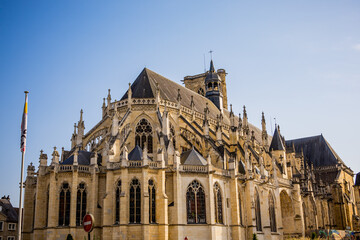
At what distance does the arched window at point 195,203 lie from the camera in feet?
100

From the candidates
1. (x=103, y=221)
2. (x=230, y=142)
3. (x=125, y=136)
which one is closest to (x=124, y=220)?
A: (x=103, y=221)

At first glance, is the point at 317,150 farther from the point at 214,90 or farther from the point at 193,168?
the point at 193,168

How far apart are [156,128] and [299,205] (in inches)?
761

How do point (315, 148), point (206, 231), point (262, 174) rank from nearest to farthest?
point (206, 231)
point (262, 174)
point (315, 148)

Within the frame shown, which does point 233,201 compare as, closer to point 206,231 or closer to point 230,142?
point 206,231

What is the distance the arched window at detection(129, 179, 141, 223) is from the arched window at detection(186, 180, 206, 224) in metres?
3.87

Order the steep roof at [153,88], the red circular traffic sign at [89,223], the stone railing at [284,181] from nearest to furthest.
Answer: the red circular traffic sign at [89,223] → the steep roof at [153,88] → the stone railing at [284,181]

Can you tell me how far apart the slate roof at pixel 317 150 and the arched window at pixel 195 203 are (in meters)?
36.4

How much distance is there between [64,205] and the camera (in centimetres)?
2995

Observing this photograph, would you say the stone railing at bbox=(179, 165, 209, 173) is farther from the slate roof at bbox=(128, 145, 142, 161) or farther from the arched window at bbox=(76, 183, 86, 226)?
the arched window at bbox=(76, 183, 86, 226)

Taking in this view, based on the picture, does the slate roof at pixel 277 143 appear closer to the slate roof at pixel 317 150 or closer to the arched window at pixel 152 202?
the slate roof at pixel 317 150

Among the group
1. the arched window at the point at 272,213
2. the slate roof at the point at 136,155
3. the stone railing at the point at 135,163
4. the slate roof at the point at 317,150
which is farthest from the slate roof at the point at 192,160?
the slate roof at the point at 317,150

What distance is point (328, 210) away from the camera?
5481 centimetres

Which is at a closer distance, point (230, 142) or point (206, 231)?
point (206, 231)
